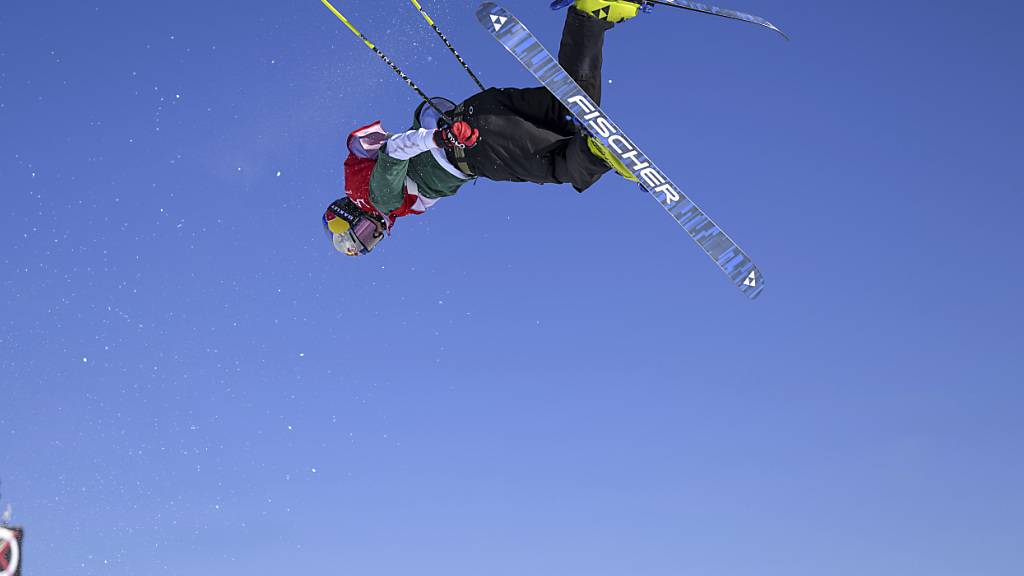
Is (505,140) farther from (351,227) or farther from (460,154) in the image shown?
(351,227)

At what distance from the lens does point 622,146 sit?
791cm

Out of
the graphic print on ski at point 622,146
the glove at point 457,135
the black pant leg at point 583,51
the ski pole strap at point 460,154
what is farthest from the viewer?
the ski pole strap at point 460,154

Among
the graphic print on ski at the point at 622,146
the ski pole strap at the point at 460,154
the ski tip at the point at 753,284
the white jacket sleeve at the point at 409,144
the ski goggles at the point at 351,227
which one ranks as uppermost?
the ski goggles at the point at 351,227

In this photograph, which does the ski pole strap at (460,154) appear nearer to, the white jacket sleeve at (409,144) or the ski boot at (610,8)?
the white jacket sleeve at (409,144)

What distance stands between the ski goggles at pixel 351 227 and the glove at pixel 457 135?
214 centimetres

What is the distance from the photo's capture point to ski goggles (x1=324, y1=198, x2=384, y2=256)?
10.6 meters

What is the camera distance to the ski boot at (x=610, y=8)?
7973 mm

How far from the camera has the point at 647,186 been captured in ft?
26.5

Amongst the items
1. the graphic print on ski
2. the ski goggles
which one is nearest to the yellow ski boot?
the graphic print on ski

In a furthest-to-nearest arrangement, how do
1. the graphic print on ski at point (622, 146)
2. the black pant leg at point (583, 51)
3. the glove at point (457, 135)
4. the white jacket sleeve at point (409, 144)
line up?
1. the white jacket sleeve at point (409, 144)
2. the glove at point (457, 135)
3. the black pant leg at point (583, 51)
4. the graphic print on ski at point (622, 146)

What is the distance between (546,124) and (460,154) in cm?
85

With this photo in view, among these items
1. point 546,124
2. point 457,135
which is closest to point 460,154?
point 457,135

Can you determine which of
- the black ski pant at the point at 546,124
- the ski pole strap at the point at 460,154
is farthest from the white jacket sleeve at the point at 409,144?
the black ski pant at the point at 546,124

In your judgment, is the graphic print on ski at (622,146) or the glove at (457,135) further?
the glove at (457,135)
